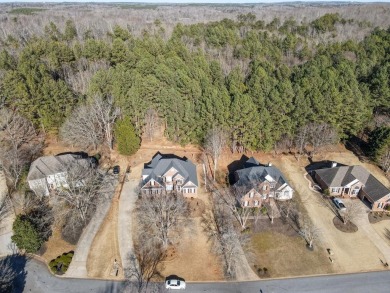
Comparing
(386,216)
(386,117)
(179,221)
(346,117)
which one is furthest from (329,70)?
(179,221)

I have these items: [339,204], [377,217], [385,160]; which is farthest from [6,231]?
[385,160]

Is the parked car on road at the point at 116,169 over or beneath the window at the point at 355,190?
beneath

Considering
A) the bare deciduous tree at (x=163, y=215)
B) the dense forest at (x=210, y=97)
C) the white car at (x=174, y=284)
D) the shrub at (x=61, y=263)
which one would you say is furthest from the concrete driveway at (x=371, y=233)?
the shrub at (x=61, y=263)

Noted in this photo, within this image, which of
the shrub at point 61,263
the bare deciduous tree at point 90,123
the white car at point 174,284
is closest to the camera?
the white car at point 174,284

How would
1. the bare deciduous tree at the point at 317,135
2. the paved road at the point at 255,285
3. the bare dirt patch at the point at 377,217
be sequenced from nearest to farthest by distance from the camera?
the paved road at the point at 255,285
the bare dirt patch at the point at 377,217
the bare deciduous tree at the point at 317,135

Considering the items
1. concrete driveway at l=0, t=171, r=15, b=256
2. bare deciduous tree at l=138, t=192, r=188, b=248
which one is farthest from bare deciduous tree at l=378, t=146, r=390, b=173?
concrete driveway at l=0, t=171, r=15, b=256

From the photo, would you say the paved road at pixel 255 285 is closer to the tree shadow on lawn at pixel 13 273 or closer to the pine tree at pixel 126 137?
the tree shadow on lawn at pixel 13 273

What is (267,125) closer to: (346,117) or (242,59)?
(346,117)
